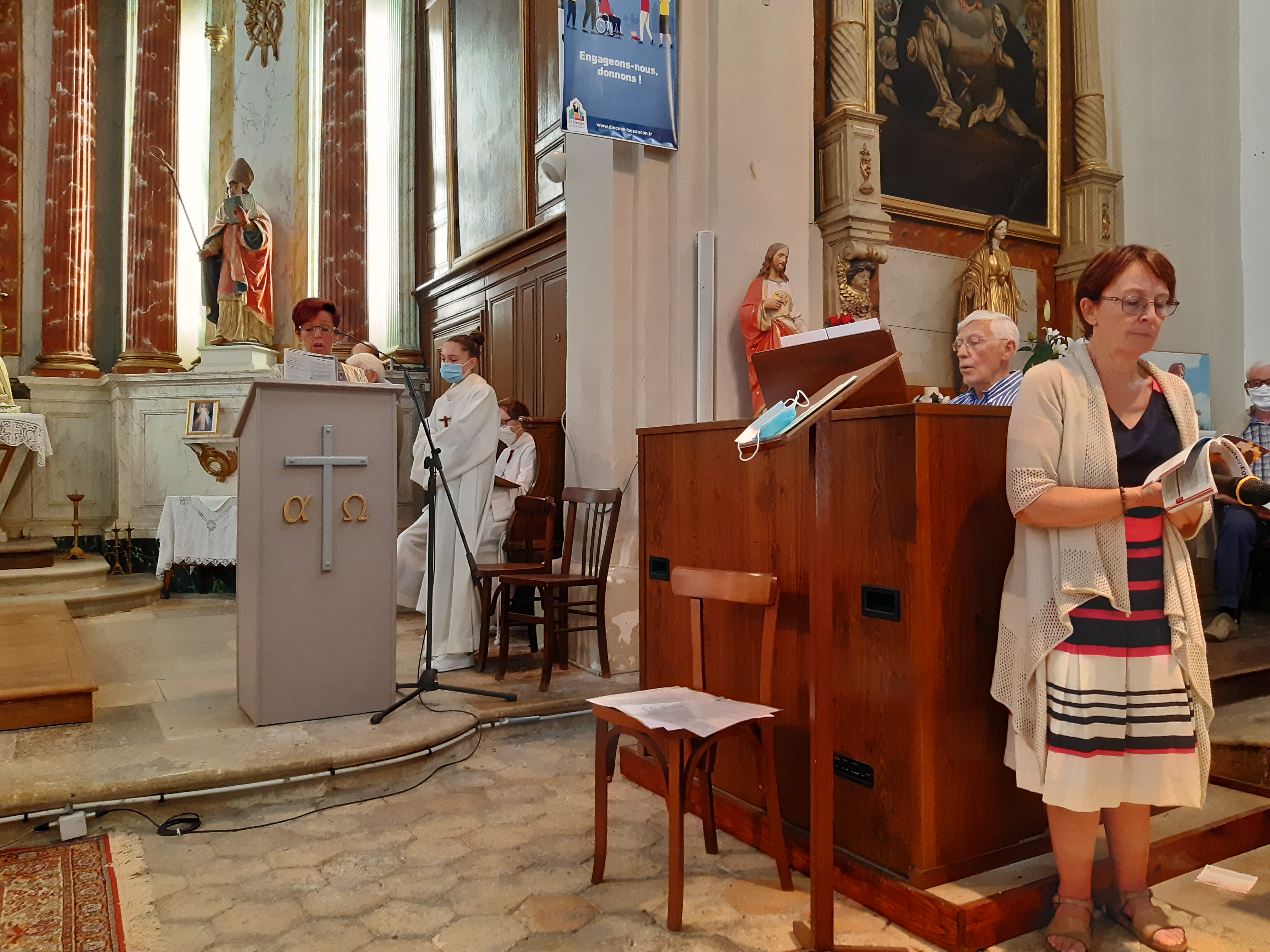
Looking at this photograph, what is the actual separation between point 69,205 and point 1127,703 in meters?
9.63

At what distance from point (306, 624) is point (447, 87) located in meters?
6.78

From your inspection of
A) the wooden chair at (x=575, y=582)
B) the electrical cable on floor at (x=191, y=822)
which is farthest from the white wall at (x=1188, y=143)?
the electrical cable on floor at (x=191, y=822)

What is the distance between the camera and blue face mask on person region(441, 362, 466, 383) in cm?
483

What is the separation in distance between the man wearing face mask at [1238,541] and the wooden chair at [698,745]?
12.0 ft

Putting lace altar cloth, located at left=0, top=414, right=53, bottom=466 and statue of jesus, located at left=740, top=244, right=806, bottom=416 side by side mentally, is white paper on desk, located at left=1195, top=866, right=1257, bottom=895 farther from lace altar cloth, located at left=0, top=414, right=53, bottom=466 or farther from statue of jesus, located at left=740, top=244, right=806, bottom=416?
lace altar cloth, located at left=0, top=414, right=53, bottom=466

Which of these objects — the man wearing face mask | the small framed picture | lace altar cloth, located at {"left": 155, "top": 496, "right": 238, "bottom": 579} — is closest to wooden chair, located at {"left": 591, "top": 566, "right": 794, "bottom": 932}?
the man wearing face mask

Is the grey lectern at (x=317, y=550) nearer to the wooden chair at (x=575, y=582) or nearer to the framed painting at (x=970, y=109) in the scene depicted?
the wooden chair at (x=575, y=582)

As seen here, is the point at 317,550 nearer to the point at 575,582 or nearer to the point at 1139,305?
the point at 575,582

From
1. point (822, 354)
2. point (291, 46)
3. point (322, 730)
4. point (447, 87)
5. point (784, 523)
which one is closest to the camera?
point (822, 354)

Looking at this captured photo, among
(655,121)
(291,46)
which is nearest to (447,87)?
(291,46)

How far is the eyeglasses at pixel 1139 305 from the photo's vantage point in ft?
6.82

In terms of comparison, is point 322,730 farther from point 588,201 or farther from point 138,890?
point 588,201

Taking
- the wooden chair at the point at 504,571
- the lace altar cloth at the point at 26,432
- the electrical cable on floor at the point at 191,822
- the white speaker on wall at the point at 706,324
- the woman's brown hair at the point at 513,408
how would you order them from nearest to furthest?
the electrical cable on floor at the point at 191,822, the wooden chair at the point at 504,571, the white speaker on wall at the point at 706,324, the woman's brown hair at the point at 513,408, the lace altar cloth at the point at 26,432

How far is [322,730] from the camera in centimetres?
354
